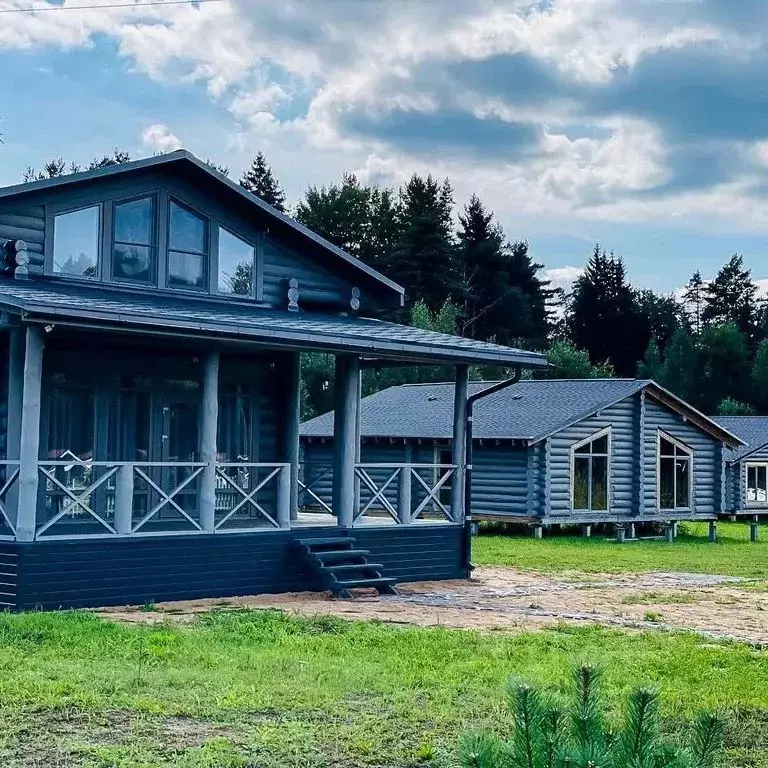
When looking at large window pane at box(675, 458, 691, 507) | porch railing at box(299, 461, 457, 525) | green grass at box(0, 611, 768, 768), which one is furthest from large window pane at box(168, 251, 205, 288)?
large window pane at box(675, 458, 691, 507)

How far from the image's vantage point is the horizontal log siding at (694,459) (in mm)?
34125

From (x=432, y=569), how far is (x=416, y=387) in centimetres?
2033

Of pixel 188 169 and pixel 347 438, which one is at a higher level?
pixel 188 169

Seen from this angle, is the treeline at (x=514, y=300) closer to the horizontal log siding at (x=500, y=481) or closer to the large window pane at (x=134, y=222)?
the horizontal log siding at (x=500, y=481)

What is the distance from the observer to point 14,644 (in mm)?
11672

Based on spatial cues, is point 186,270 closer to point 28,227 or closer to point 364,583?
point 28,227

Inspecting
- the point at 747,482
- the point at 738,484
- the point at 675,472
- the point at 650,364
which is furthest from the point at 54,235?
the point at 650,364

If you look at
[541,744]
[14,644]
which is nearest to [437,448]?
[14,644]

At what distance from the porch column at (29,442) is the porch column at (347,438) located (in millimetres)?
4903

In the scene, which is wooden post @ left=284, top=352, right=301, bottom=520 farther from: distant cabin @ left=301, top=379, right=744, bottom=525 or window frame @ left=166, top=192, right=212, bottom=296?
distant cabin @ left=301, top=379, right=744, bottom=525

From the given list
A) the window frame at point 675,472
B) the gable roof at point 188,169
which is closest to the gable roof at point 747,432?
the window frame at point 675,472

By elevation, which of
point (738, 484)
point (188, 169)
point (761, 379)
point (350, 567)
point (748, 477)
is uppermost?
point (761, 379)

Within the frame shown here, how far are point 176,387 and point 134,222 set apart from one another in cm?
260

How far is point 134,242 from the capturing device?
714 inches
